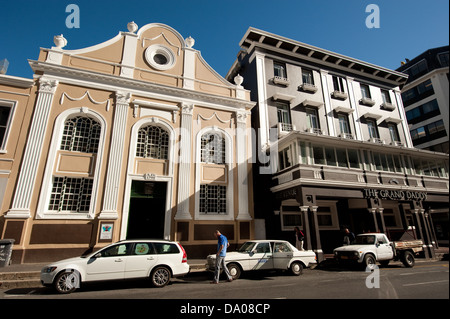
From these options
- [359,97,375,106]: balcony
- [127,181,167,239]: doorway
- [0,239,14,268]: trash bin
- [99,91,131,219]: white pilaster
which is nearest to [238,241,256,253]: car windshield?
[127,181,167,239]: doorway

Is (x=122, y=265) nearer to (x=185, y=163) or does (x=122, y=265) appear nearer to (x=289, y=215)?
(x=185, y=163)

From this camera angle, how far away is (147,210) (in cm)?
1502

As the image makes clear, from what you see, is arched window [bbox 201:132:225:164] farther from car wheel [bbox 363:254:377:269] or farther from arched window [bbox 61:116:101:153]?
car wheel [bbox 363:254:377:269]

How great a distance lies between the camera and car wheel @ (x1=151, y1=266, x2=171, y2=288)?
814 cm

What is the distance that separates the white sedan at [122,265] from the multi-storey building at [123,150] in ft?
15.5

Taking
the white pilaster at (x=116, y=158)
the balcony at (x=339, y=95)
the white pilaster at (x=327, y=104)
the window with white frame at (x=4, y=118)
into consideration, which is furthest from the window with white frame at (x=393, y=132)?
the window with white frame at (x=4, y=118)

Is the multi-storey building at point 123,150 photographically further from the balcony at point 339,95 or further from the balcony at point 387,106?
the balcony at point 387,106

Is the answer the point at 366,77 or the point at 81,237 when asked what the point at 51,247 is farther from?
the point at 366,77

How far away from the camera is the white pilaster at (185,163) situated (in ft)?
45.5

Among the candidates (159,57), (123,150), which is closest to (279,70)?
(159,57)

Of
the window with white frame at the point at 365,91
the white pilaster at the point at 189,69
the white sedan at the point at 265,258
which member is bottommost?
the white sedan at the point at 265,258

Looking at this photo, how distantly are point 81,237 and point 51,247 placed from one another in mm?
1252

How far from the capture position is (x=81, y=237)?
39.3 ft

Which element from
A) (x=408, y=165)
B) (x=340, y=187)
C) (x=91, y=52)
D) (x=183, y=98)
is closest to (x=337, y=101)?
(x=408, y=165)
